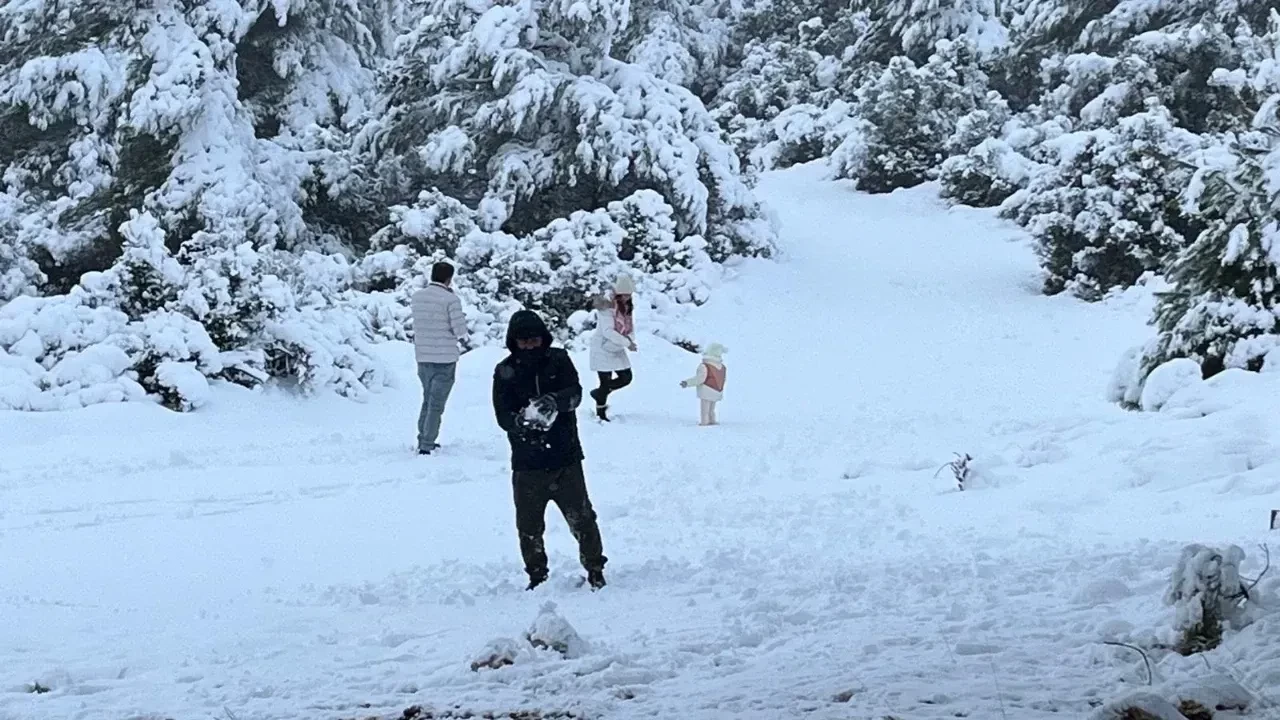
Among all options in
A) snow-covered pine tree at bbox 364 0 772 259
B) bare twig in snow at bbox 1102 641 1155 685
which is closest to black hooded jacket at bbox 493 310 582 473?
bare twig in snow at bbox 1102 641 1155 685

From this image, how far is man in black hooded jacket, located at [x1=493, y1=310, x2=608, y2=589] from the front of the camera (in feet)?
18.5

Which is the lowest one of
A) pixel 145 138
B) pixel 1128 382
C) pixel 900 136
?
pixel 1128 382

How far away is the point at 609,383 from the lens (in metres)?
11.2

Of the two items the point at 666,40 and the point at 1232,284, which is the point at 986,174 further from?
the point at 1232,284

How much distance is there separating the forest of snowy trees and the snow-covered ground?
176 cm

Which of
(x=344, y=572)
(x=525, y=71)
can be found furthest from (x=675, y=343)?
(x=344, y=572)

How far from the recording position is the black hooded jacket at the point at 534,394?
5.62 metres

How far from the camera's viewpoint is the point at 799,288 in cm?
1859

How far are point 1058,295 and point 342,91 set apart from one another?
11607 millimetres

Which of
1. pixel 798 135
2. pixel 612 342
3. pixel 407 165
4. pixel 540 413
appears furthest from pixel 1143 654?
pixel 798 135

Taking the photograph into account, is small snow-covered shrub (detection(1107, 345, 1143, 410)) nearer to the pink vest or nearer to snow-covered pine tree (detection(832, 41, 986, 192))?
the pink vest

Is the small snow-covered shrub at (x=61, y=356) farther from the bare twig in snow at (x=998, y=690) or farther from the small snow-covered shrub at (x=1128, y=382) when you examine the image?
the bare twig in snow at (x=998, y=690)

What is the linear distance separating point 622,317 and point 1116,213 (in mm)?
9121

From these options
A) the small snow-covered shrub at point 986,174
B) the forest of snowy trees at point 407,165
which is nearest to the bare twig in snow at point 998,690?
the forest of snowy trees at point 407,165
